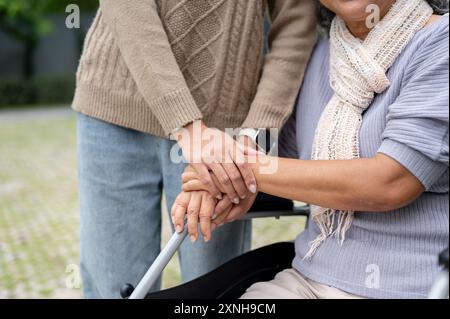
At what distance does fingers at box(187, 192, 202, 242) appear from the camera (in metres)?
1.73

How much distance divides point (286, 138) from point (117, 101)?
563 millimetres

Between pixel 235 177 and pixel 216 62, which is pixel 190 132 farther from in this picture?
pixel 216 62

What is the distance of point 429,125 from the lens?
142 centimetres

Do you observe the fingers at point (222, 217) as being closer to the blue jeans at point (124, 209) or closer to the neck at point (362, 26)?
the blue jeans at point (124, 209)

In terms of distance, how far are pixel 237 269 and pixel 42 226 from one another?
4.00 m

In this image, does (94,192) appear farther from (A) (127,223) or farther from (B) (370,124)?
(B) (370,124)

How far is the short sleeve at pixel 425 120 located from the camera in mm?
1411

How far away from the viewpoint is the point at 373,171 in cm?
151

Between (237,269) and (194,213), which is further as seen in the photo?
(237,269)

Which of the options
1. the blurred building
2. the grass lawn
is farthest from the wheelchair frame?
the blurred building

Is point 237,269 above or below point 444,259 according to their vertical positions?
below

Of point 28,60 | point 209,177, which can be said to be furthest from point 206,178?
point 28,60

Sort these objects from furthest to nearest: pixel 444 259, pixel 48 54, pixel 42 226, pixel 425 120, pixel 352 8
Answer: pixel 48 54
pixel 42 226
pixel 352 8
pixel 425 120
pixel 444 259

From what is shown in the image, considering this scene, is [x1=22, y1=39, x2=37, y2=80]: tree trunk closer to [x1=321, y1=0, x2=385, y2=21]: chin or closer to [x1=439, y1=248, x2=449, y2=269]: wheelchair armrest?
[x1=321, y1=0, x2=385, y2=21]: chin
